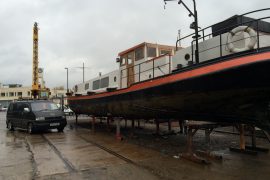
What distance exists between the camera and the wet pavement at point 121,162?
5.66 meters

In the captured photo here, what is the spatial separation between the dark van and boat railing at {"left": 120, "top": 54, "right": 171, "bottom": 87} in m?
4.08

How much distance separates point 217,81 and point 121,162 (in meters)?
3.12

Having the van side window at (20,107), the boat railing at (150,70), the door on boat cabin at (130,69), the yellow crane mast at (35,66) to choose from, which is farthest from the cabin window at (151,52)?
→ the yellow crane mast at (35,66)

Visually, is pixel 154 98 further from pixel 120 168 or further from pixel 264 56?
pixel 264 56

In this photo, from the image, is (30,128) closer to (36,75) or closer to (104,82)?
(104,82)

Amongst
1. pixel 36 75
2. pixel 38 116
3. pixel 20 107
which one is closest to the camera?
pixel 38 116

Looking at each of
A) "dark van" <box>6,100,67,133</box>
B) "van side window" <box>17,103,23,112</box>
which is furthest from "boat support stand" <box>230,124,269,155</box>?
"van side window" <box>17,103,23,112</box>

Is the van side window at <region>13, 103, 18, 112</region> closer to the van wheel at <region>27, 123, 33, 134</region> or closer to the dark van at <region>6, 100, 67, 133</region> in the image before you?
the dark van at <region>6, 100, 67, 133</region>

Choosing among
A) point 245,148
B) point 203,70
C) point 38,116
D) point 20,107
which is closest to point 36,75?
point 20,107

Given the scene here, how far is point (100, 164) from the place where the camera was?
257 inches

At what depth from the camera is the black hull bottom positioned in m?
5.23

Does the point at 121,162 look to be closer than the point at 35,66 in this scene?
Yes

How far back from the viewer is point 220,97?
5766mm

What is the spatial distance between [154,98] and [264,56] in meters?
3.31
